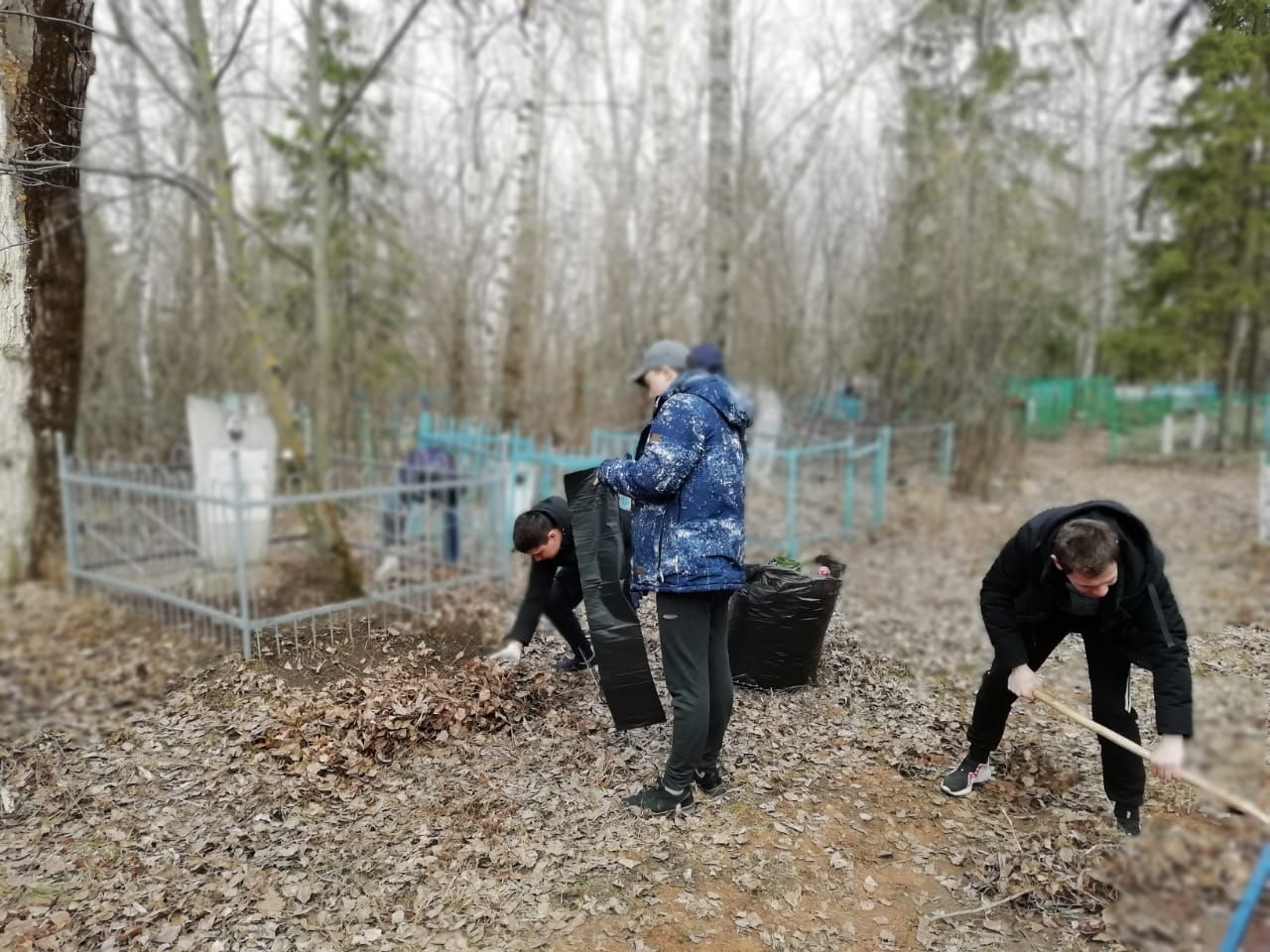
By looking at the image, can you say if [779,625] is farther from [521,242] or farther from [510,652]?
[521,242]

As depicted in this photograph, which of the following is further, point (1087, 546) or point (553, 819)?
point (553, 819)

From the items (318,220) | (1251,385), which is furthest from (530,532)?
(1251,385)

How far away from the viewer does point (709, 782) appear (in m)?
3.43

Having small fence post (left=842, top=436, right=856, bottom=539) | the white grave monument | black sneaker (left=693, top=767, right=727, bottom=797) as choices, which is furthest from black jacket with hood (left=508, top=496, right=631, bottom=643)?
small fence post (left=842, top=436, right=856, bottom=539)

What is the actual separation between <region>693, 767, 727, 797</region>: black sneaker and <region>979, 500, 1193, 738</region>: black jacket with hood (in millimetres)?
1178

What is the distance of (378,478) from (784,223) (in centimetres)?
819

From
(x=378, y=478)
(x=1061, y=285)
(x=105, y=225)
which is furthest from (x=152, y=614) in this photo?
(x=1061, y=285)

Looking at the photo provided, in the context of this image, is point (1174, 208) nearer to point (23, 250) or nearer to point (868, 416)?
point (868, 416)

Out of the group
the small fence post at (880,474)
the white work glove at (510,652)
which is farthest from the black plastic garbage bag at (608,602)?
the small fence post at (880,474)

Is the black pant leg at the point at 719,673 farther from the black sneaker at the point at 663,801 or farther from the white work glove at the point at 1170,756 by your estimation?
the white work glove at the point at 1170,756

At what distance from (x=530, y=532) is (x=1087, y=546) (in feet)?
6.59

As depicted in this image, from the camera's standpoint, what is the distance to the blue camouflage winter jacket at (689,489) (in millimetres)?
3004

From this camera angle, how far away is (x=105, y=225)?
14195mm

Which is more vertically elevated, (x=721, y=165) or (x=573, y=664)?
(x=721, y=165)
